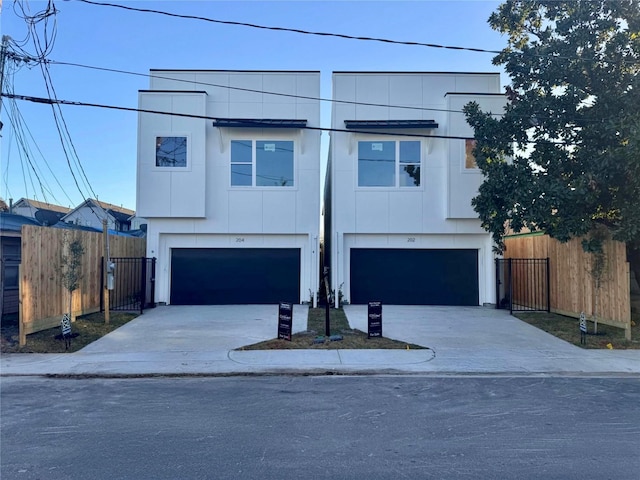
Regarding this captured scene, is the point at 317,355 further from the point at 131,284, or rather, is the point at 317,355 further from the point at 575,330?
the point at 131,284

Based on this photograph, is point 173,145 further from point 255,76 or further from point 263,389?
point 263,389

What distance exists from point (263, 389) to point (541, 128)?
33.5 feet

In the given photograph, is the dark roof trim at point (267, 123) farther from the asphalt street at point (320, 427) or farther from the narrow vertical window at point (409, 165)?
the asphalt street at point (320, 427)

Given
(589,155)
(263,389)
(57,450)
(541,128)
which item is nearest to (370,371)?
(263,389)

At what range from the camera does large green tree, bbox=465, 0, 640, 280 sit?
34.7ft

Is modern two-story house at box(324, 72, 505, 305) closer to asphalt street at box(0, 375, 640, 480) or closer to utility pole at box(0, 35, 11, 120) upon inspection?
asphalt street at box(0, 375, 640, 480)

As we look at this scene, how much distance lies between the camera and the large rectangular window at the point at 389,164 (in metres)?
15.7

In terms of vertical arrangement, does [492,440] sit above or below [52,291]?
below

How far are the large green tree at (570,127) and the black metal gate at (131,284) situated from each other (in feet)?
34.9

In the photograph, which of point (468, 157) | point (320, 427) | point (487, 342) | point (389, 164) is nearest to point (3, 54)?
point (320, 427)

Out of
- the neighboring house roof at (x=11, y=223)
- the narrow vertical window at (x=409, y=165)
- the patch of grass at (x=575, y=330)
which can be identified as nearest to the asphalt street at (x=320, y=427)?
the patch of grass at (x=575, y=330)

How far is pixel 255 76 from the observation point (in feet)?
51.0

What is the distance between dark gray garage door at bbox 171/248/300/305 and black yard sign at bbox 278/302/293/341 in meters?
5.87

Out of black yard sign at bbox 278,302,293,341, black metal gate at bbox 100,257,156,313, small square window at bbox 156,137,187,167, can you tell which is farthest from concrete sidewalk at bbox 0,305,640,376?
small square window at bbox 156,137,187,167
